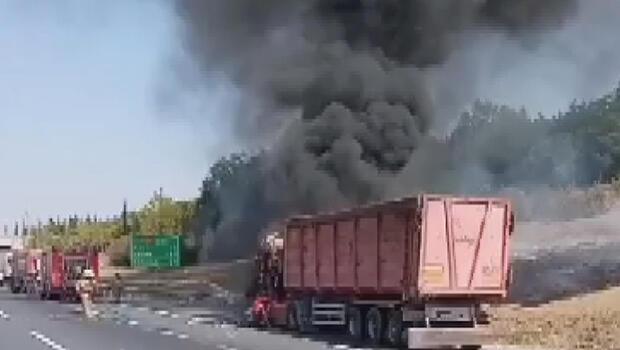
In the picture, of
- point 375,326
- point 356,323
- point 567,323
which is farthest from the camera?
point 356,323

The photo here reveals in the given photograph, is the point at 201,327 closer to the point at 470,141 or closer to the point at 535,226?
the point at 535,226

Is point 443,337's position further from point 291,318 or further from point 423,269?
point 291,318

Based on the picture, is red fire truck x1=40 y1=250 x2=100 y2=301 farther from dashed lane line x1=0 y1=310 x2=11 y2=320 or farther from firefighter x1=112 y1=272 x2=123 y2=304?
dashed lane line x1=0 y1=310 x2=11 y2=320

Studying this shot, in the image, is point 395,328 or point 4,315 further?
point 4,315

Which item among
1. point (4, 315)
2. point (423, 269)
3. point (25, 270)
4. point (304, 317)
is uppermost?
point (423, 269)

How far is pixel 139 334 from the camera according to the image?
81.4ft

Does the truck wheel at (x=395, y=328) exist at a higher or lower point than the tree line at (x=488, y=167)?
lower

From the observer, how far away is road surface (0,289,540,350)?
21109 millimetres

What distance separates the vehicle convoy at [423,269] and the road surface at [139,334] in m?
0.95

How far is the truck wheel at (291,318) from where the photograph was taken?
89.2 ft

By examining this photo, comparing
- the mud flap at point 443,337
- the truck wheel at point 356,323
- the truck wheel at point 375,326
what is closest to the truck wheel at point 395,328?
the truck wheel at point 375,326

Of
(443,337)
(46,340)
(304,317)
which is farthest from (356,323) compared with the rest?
(46,340)

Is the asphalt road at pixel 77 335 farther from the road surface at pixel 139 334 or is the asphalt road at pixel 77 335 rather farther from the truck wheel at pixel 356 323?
the truck wheel at pixel 356 323

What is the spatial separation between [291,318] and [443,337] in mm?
6853
